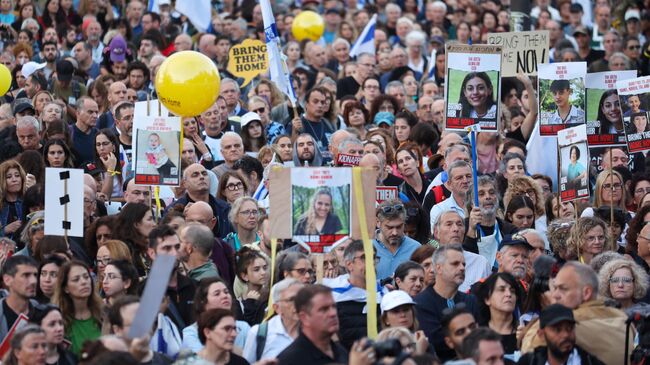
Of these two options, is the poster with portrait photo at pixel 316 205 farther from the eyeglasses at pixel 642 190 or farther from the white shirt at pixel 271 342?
the eyeglasses at pixel 642 190

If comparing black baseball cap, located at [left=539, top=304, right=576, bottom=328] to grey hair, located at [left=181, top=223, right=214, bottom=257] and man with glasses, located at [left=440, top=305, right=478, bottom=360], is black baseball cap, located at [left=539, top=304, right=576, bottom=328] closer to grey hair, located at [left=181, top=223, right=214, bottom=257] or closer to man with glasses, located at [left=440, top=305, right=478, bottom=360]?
man with glasses, located at [left=440, top=305, right=478, bottom=360]

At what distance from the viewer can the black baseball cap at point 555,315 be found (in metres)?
9.60

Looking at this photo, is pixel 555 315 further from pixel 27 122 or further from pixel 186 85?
pixel 27 122

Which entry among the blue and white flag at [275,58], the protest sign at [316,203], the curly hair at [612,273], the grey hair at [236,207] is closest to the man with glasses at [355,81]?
the blue and white flag at [275,58]

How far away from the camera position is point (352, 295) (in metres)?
11.2

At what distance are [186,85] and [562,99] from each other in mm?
3395

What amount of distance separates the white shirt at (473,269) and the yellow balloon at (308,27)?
1201cm

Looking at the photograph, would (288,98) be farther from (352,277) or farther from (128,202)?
(352,277)

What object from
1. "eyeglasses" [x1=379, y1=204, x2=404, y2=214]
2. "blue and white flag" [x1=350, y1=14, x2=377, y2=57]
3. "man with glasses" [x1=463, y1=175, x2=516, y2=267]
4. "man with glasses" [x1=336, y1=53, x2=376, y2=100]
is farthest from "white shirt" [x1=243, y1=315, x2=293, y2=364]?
"blue and white flag" [x1=350, y1=14, x2=377, y2=57]

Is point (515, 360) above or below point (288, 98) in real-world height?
below

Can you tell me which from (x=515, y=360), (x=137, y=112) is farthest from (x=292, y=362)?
(x=137, y=112)

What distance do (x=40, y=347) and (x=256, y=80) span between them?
39.4 feet

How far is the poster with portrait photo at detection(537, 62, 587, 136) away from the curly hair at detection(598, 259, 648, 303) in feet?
12.0

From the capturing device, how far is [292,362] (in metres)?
9.45
